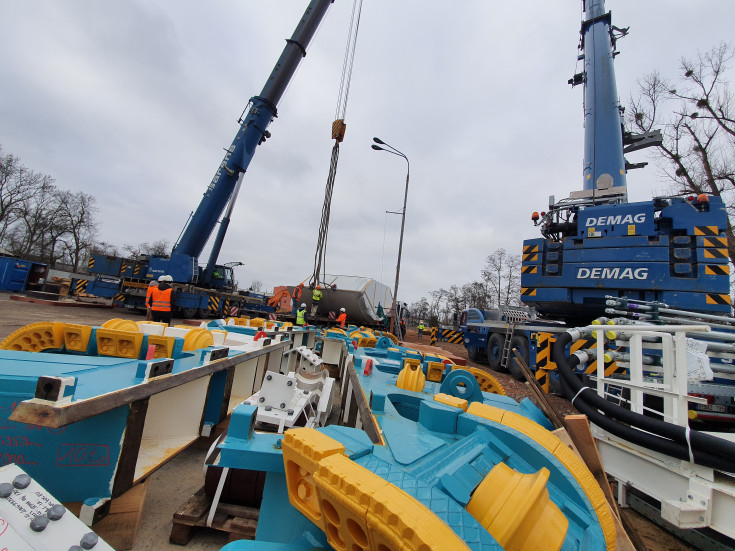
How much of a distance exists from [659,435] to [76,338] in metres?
4.16

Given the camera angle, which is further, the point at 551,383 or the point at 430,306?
the point at 430,306

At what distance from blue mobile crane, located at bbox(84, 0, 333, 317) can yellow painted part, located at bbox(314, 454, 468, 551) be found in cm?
1194

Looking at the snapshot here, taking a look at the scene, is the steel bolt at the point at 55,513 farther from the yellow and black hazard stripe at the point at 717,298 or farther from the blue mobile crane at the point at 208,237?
the blue mobile crane at the point at 208,237

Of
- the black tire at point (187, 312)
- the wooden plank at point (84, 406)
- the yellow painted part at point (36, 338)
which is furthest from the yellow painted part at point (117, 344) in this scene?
the black tire at point (187, 312)

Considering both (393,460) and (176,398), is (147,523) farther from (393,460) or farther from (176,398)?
(393,460)

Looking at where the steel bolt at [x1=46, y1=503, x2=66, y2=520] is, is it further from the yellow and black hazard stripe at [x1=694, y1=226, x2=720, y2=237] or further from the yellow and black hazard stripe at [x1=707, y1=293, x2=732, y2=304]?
the yellow and black hazard stripe at [x1=694, y1=226, x2=720, y2=237]

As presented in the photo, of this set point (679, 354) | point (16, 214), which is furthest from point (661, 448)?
point (16, 214)

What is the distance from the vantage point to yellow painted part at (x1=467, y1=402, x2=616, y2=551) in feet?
4.17

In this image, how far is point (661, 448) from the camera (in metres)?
1.99

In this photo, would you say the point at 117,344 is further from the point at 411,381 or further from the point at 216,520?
the point at 411,381

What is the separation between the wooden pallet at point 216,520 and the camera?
5.97ft

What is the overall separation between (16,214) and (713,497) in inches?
1834

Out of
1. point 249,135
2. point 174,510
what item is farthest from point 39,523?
point 249,135

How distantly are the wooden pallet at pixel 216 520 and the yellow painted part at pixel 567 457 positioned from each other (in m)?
1.49
